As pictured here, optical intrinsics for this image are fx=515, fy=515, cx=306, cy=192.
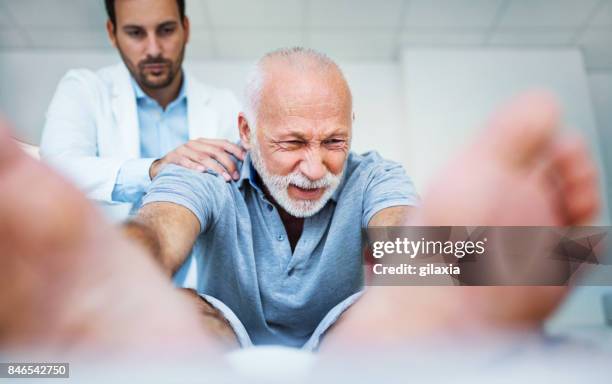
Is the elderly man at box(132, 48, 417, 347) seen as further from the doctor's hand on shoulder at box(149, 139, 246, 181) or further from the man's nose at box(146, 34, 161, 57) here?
the man's nose at box(146, 34, 161, 57)

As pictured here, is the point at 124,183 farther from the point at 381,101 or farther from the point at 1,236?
the point at 381,101

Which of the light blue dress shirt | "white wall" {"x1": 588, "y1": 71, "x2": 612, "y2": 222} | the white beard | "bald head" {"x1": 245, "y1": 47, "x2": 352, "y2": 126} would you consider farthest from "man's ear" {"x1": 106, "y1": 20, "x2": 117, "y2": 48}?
"white wall" {"x1": 588, "y1": 71, "x2": 612, "y2": 222}

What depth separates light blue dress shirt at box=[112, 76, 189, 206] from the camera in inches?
33.0

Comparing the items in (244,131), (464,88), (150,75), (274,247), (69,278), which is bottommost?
(69,278)

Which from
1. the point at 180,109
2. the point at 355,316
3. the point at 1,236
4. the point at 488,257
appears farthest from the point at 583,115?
the point at 1,236

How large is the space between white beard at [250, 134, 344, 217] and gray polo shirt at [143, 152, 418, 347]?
17 mm

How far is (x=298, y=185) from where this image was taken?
82 cm

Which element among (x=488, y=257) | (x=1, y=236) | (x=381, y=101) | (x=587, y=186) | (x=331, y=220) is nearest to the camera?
(x=1, y=236)

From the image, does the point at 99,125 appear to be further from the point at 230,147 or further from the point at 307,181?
the point at 307,181

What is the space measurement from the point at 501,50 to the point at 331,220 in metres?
0.63

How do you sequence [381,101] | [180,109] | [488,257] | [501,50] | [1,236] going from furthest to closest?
[381,101] < [501,50] < [180,109] < [488,257] < [1,236]

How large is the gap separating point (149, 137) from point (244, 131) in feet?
0.58

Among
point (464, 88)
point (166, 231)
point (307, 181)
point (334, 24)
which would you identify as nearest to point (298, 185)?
point (307, 181)

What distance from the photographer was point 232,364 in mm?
431
